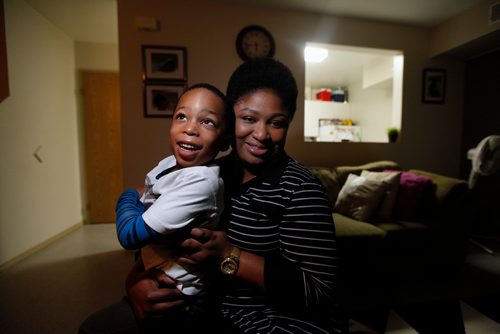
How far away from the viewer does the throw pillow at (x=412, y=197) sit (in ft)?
7.57

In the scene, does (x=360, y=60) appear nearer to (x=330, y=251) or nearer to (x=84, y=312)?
(x=330, y=251)

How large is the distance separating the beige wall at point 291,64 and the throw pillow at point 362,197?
831 mm

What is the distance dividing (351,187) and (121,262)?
243 cm

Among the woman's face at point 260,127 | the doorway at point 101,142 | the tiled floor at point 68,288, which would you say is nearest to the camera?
the woman's face at point 260,127

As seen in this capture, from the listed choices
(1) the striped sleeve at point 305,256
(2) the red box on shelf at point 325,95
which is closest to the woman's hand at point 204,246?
(1) the striped sleeve at point 305,256

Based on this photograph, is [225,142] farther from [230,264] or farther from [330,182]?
[330,182]

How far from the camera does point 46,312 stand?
1782 millimetres

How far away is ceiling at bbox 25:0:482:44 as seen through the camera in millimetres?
2654

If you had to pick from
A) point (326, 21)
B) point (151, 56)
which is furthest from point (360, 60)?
point (151, 56)

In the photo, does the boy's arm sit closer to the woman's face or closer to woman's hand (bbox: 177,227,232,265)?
woman's hand (bbox: 177,227,232,265)

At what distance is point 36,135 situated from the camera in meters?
A: 2.88

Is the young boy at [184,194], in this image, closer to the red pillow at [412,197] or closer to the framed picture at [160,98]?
the framed picture at [160,98]

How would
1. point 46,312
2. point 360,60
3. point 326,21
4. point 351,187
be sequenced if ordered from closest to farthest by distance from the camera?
point 46,312, point 351,187, point 326,21, point 360,60

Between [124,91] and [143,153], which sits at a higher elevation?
[124,91]
